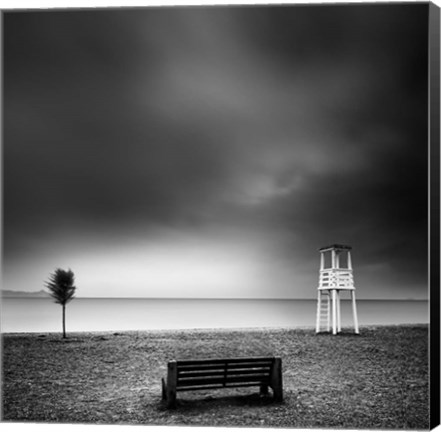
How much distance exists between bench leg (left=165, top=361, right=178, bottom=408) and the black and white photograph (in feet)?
0.18

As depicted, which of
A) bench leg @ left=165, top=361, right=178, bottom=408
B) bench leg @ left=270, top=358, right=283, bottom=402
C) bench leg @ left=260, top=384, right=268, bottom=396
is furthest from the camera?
bench leg @ left=260, top=384, right=268, bottom=396

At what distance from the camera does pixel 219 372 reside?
5902mm

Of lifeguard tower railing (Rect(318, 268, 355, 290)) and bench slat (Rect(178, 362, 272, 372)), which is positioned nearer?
bench slat (Rect(178, 362, 272, 372))

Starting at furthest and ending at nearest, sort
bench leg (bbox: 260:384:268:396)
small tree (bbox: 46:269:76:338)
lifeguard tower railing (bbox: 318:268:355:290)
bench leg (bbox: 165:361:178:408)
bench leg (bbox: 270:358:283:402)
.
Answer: small tree (bbox: 46:269:76:338) → lifeguard tower railing (bbox: 318:268:355:290) → bench leg (bbox: 260:384:268:396) → bench leg (bbox: 270:358:283:402) → bench leg (bbox: 165:361:178:408)

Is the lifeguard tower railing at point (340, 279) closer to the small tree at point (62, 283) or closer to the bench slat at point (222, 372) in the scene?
the bench slat at point (222, 372)

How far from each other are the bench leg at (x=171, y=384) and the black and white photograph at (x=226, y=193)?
6 centimetres

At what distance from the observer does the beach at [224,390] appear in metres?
5.80

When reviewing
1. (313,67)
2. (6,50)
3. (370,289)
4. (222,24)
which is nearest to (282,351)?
(370,289)

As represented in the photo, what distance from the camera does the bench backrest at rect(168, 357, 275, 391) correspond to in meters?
5.78

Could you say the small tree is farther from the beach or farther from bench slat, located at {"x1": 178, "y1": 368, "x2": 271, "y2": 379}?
bench slat, located at {"x1": 178, "y1": 368, "x2": 271, "y2": 379}

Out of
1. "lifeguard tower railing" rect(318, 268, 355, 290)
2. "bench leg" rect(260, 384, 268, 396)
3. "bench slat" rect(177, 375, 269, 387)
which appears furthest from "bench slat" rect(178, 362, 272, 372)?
"lifeguard tower railing" rect(318, 268, 355, 290)

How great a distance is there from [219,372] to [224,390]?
791 millimetres

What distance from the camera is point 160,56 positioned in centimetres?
748

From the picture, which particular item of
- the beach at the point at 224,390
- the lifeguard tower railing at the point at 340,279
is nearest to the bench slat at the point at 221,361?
the beach at the point at 224,390
